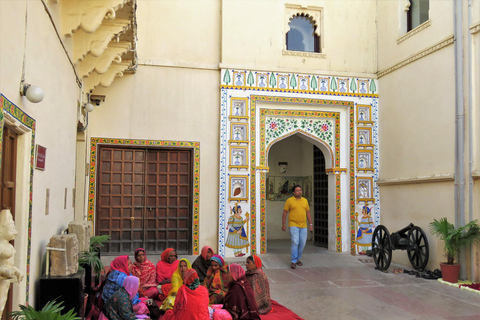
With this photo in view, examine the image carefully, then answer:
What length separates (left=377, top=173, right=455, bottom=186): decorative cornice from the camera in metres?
7.38

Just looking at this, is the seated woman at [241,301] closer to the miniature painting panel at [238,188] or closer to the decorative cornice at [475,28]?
the miniature painting panel at [238,188]

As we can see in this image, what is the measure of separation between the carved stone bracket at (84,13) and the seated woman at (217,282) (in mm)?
3205

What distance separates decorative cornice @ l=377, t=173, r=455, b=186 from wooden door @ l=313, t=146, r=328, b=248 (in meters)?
1.64

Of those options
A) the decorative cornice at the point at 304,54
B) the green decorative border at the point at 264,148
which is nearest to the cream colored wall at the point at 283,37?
the decorative cornice at the point at 304,54

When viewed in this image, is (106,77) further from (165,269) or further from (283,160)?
(283,160)

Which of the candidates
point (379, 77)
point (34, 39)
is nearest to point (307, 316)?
point (34, 39)

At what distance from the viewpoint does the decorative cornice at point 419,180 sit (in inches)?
291

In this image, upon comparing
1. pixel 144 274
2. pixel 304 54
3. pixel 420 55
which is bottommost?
pixel 144 274

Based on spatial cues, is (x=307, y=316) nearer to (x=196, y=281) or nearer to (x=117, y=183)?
(x=196, y=281)

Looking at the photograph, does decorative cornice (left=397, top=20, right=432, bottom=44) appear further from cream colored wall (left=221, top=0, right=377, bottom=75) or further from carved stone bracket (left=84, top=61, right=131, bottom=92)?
carved stone bracket (left=84, top=61, right=131, bottom=92)

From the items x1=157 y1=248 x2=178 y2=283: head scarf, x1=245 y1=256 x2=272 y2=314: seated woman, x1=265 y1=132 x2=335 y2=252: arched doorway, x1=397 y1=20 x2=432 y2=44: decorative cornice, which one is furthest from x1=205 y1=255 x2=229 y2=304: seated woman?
x1=265 y1=132 x2=335 y2=252: arched doorway

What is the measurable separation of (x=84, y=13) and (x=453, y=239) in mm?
6211

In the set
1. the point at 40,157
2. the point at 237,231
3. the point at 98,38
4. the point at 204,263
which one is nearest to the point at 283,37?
the point at 237,231

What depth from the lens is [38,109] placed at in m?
3.93
